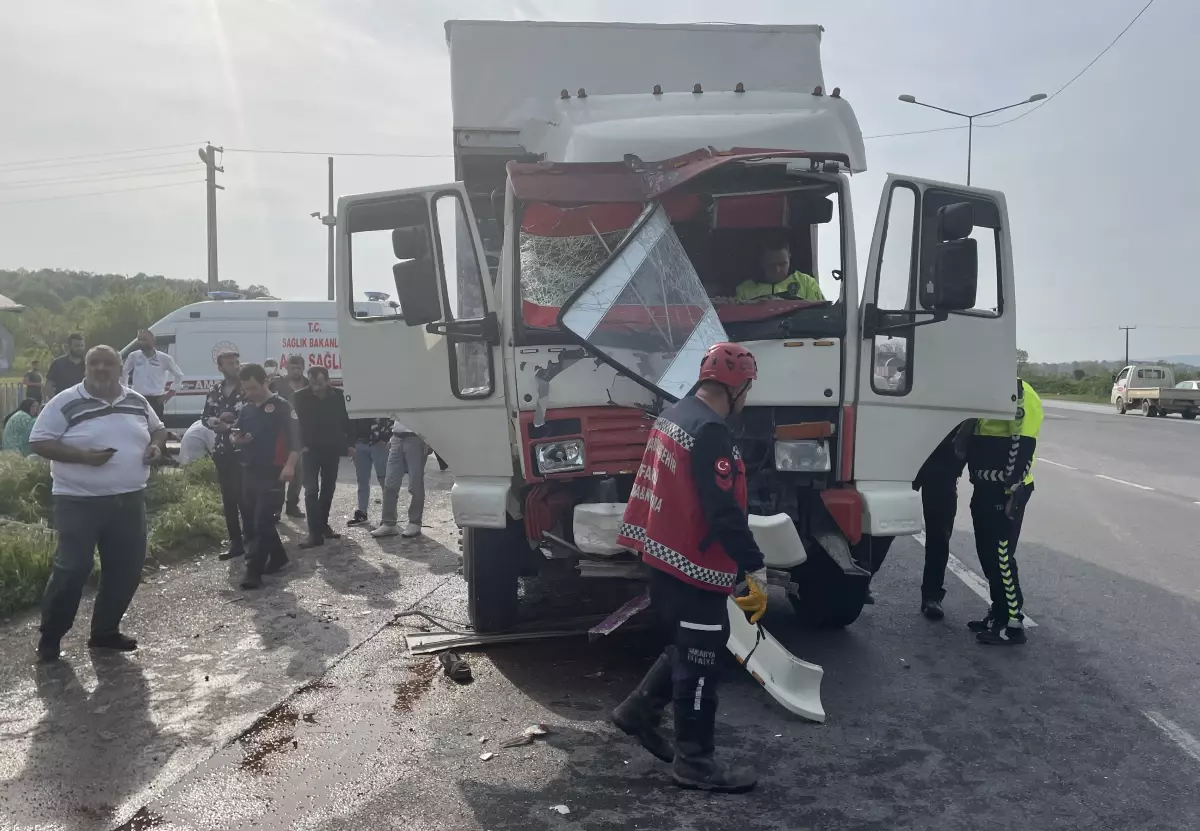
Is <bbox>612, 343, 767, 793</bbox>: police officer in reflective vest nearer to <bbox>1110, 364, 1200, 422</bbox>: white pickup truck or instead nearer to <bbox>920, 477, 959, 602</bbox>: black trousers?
<bbox>920, 477, 959, 602</bbox>: black trousers

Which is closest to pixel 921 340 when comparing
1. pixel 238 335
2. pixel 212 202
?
pixel 238 335

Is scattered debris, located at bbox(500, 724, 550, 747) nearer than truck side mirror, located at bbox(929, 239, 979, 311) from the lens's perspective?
Yes

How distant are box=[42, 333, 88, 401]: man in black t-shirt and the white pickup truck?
33.8m

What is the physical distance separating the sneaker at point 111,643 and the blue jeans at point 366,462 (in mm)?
4649

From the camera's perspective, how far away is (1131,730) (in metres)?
4.86

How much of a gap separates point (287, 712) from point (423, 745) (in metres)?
0.85

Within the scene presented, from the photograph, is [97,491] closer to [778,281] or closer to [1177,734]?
[778,281]

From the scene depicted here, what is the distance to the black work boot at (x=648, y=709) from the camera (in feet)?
15.2

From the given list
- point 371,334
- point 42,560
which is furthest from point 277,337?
point 371,334

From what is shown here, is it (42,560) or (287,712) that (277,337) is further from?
(287,712)

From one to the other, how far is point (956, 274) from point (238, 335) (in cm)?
1582

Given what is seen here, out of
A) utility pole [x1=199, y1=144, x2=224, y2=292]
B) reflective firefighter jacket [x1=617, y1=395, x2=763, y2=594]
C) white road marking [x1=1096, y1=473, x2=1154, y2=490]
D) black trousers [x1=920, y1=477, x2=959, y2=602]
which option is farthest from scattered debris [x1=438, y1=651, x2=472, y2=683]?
utility pole [x1=199, y1=144, x2=224, y2=292]

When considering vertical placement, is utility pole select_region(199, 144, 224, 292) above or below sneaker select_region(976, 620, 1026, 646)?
above

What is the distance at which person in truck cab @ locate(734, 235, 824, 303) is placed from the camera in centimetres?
574
